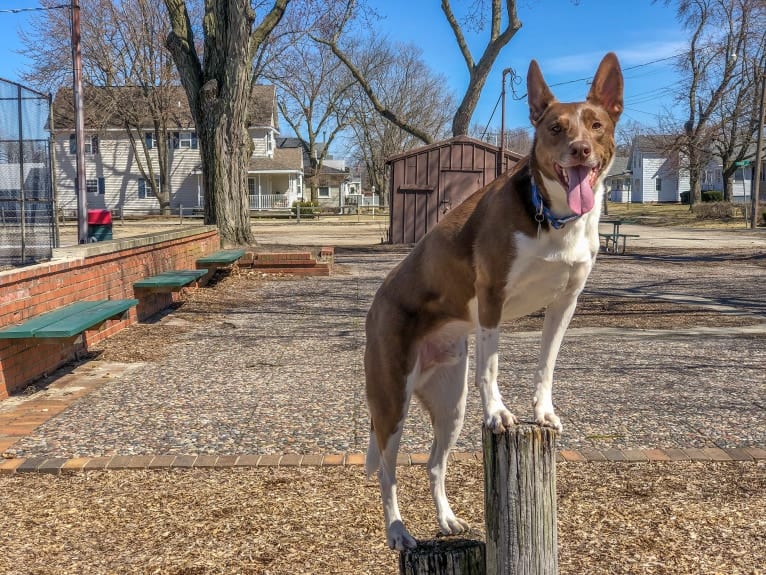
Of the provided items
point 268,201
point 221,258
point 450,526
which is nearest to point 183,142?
point 268,201

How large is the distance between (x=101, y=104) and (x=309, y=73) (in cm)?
1779

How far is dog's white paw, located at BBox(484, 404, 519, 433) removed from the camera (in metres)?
2.45

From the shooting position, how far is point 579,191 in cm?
232

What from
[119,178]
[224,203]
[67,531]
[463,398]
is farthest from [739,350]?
[119,178]

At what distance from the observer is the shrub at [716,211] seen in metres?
42.4

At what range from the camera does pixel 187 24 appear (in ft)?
59.4

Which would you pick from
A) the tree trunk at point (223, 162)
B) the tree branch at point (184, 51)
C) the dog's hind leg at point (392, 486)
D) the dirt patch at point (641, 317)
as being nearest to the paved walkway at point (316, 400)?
the dirt patch at point (641, 317)

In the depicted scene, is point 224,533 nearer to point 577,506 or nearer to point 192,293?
point 577,506

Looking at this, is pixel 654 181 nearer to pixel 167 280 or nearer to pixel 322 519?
pixel 167 280

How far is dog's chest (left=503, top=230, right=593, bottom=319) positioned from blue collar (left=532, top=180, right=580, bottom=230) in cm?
6

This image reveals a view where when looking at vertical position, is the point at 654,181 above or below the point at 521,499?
above

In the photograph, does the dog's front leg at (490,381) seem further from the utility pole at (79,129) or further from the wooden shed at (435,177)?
the wooden shed at (435,177)

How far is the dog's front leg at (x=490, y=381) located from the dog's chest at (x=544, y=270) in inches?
4.6

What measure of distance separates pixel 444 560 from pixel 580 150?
4.64 ft
